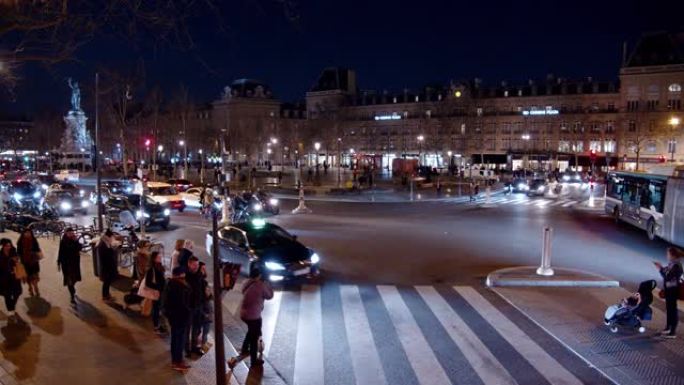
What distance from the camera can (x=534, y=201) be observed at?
43.2 metres

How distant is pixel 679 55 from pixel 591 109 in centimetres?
1457

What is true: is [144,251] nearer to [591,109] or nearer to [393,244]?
[393,244]

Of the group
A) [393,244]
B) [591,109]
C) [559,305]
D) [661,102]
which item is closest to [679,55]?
[661,102]

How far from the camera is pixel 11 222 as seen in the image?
83.0 feet

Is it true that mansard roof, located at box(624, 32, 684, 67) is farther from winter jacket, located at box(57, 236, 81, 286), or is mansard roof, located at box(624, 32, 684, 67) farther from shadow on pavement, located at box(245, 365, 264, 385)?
shadow on pavement, located at box(245, 365, 264, 385)

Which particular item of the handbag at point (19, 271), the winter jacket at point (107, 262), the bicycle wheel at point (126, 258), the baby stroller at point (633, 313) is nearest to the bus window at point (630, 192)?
the baby stroller at point (633, 313)

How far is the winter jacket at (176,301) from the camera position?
932 cm

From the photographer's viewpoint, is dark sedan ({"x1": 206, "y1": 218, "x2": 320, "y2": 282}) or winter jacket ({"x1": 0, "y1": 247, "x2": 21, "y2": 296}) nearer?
winter jacket ({"x1": 0, "y1": 247, "x2": 21, "y2": 296})

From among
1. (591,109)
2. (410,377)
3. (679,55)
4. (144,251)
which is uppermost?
(679,55)

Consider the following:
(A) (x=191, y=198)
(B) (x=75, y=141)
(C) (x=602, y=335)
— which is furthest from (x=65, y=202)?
(B) (x=75, y=141)

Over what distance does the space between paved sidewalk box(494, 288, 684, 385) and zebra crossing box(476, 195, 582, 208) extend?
25642mm

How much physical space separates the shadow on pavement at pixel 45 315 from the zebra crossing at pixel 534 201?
3218cm

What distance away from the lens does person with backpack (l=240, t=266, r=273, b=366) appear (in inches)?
387

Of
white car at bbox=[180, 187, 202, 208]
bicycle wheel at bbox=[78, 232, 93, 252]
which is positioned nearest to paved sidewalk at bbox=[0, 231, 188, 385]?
bicycle wheel at bbox=[78, 232, 93, 252]
